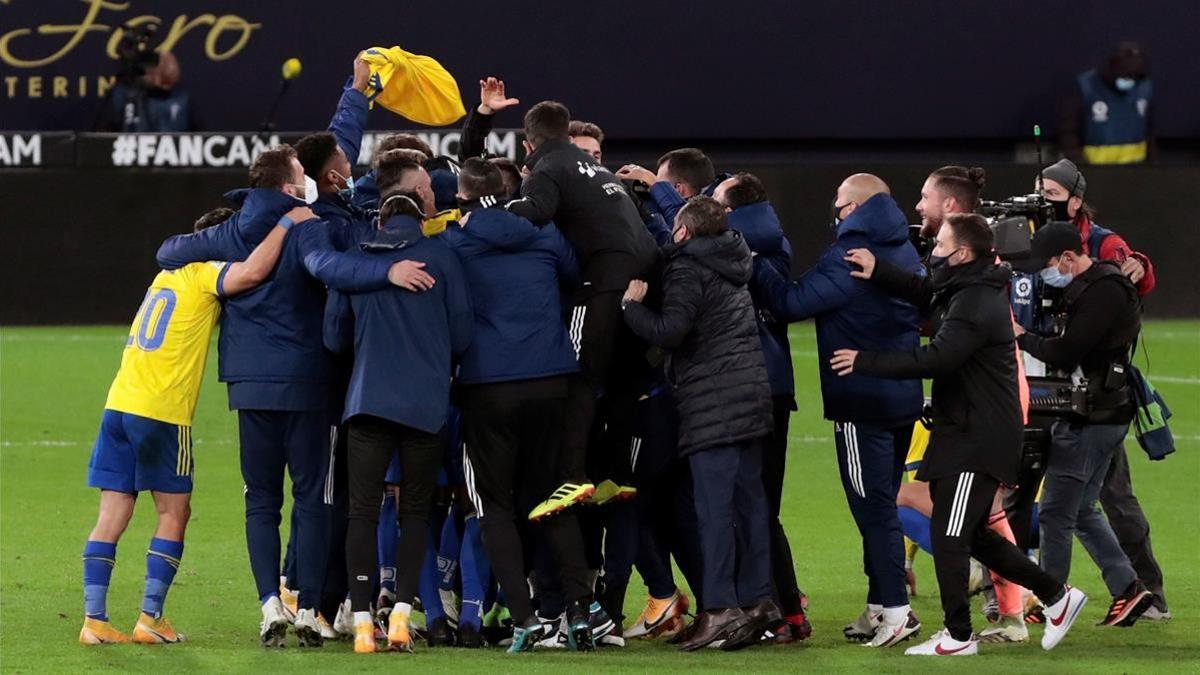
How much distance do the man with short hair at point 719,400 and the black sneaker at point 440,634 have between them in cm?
92

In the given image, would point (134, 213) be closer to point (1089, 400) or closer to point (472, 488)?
point (472, 488)

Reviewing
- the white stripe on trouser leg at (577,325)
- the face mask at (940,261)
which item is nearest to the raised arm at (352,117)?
the white stripe on trouser leg at (577,325)

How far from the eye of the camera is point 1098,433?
8.59 metres

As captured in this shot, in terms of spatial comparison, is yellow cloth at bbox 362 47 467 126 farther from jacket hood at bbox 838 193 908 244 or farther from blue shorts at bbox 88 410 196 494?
jacket hood at bbox 838 193 908 244

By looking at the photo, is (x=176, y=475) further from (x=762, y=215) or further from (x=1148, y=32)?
(x=1148, y=32)

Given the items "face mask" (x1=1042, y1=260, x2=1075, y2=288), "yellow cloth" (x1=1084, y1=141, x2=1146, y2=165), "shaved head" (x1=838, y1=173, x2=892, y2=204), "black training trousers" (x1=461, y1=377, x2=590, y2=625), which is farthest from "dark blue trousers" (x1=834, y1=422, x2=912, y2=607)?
"yellow cloth" (x1=1084, y1=141, x2=1146, y2=165)

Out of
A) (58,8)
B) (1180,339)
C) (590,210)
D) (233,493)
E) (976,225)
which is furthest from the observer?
(58,8)

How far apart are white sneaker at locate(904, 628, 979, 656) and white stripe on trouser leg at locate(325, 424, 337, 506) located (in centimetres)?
227

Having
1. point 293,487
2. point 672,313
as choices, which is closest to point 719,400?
point 672,313

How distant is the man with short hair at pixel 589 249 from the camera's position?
315 inches

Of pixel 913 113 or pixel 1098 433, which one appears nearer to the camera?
pixel 1098 433

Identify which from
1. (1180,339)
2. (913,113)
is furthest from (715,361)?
(913,113)

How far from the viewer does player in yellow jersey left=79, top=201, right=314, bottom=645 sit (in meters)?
7.93

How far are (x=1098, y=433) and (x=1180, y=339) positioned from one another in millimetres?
11843
